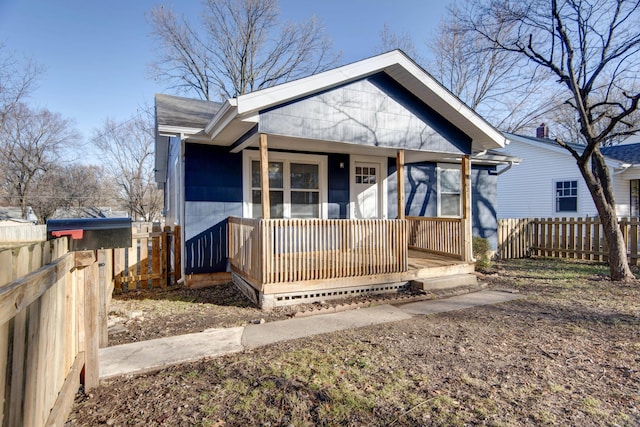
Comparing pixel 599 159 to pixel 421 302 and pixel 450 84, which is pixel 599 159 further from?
pixel 450 84

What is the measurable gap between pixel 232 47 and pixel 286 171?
2011 cm

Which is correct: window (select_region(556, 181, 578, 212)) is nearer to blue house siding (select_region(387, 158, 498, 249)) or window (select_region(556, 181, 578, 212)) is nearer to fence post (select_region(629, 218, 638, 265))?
fence post (select_region(629, 218, 638, 265))

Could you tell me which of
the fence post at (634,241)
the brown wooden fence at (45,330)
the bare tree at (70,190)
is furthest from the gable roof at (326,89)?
the bare tree at (70,190)

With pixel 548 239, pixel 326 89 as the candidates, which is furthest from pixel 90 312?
pixel 548 239

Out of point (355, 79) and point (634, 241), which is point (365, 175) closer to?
point (355, 79)

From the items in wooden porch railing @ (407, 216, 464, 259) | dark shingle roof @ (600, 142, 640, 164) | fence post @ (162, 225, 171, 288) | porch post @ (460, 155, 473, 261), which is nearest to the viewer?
fence post @ (162, 225, 171, 288)

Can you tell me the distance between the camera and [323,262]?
6.00 meters

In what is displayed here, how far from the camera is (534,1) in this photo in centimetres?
866

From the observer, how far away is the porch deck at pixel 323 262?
549cm

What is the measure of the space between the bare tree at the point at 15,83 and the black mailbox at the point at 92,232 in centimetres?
2695

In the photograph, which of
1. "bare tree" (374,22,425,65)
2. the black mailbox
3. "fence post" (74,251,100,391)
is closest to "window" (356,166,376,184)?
the black mailbox

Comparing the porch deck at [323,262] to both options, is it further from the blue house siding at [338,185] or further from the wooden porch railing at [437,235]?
the blue house siding at [338,185]

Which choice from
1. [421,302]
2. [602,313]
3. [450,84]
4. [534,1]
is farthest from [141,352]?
[450,84]

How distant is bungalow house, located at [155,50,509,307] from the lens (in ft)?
18.5
